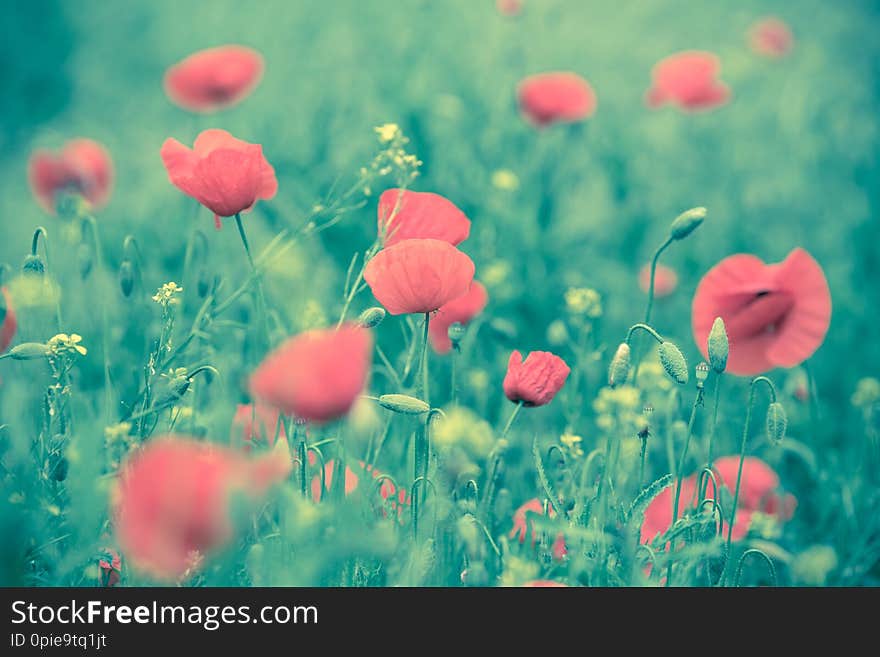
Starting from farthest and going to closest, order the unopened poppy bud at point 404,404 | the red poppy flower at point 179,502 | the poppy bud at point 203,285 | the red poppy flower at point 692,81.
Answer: the red poppy flower at point 692,81 < the poppy bud at point 203,285 < the unopened poppy bud at point 404,404 < the red poppy flower at point 179,502

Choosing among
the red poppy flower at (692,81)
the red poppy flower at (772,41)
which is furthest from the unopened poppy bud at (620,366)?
the red poppy flower at (772,41)

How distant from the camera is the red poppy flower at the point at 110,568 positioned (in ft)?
3.27

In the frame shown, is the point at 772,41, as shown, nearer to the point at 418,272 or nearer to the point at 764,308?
the point at 764,308

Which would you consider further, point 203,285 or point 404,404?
point 203,285

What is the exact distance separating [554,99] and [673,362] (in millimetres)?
1289

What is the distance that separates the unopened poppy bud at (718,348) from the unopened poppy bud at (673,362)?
3 cm

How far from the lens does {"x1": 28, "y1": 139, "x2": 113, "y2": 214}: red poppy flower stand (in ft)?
6.01

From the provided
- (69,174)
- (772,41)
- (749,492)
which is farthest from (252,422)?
(772,41)

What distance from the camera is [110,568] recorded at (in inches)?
38.5

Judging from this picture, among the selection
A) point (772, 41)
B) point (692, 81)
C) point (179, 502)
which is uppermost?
point (772, 41)

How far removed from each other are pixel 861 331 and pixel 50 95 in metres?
2.88

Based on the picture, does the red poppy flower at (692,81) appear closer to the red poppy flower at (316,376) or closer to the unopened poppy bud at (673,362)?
the unopened poppy bud at (673,362)

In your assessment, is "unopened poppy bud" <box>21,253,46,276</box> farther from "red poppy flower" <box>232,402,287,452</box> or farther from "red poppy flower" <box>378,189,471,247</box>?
"red poppy flower" <box>378,189,471,247</box>
